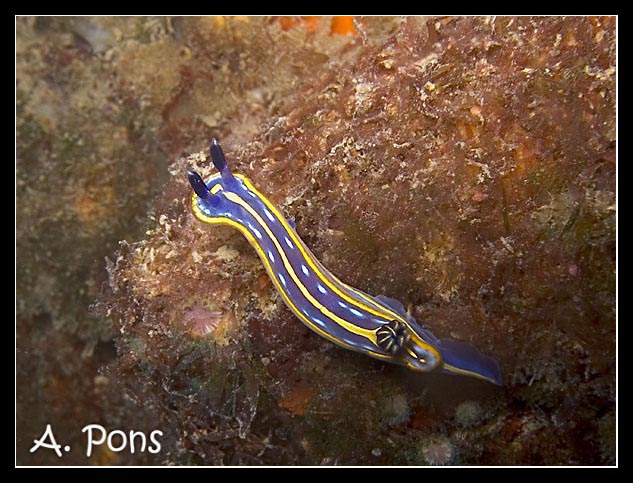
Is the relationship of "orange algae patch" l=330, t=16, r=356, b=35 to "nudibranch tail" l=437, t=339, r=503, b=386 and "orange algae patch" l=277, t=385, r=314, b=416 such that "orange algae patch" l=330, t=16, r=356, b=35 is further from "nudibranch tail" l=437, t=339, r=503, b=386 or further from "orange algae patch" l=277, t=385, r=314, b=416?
"orange algae patch" l=277, t=385, r=314, b=416

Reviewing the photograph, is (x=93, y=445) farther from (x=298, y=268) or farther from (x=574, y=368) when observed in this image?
(x=574, y=368)

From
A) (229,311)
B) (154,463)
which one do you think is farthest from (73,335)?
(229,311)

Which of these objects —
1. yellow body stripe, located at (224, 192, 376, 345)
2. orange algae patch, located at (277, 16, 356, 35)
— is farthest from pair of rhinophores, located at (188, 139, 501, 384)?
orange algae patch, located at (277, 16, 356, 35)

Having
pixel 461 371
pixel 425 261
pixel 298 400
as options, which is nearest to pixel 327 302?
pixel 425 261

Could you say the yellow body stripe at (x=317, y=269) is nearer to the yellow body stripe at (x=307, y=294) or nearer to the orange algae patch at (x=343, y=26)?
the yellow body stripe at (x=307, y=294)

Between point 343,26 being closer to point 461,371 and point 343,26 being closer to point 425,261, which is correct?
point 425,261

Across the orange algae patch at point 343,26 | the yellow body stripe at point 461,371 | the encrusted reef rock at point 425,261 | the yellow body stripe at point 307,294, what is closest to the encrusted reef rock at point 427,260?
the encrusted reef rock at point 425,261
